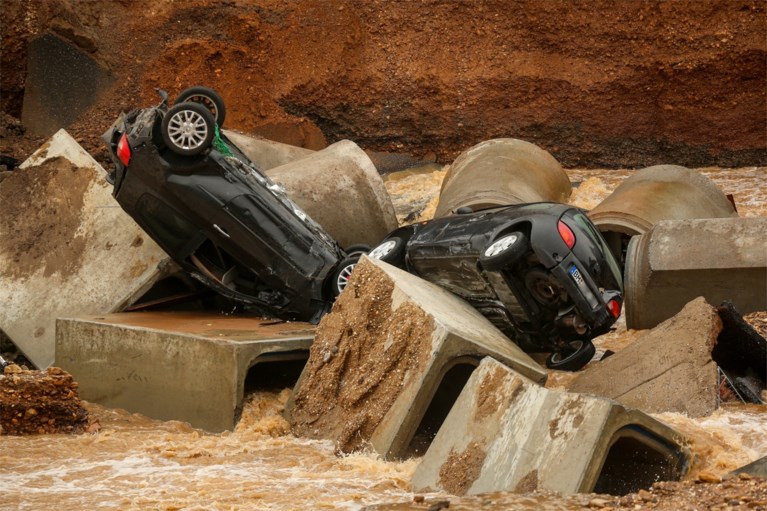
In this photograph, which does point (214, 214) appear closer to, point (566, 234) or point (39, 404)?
point (39, 404)

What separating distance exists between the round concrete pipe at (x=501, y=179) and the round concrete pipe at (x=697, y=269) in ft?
6.96

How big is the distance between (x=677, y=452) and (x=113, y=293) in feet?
15.5

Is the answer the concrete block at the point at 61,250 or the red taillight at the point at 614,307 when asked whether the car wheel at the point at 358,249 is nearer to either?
the concrete block at the point at 61,250

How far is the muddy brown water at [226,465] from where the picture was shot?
5.32m

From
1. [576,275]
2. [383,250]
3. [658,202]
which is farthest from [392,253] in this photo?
[658,202]

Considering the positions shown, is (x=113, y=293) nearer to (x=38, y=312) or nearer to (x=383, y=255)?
(x=38, y=312)

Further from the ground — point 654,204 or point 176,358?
point 654,204

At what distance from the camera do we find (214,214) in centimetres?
815

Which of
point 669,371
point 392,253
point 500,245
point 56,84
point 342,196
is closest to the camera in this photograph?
point 669,371

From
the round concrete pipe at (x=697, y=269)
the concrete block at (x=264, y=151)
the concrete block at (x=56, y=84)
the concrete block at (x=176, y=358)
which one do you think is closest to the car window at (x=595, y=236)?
the round concrete pipe at (x=697, y=269)

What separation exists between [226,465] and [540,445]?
5.79 feet

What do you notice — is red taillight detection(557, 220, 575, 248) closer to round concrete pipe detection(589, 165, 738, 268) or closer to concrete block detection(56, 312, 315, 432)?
concrete block detection(56, 312, 315, 432)

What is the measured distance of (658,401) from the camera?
652 centimetres

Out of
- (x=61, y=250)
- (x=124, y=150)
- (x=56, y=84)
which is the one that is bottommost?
(x=61, y=250)
